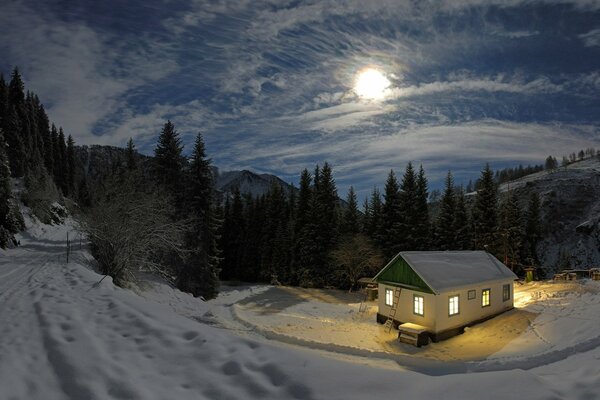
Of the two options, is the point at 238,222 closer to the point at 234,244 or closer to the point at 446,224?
the point at 234,244

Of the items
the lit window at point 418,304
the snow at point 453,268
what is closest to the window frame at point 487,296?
the snow at point 453,268

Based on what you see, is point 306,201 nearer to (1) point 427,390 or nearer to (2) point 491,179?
(2) point 491,179

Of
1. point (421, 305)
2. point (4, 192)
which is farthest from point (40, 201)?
point (421, 305)

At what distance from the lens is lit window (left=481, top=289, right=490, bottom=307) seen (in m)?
23.6

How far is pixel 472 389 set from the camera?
13.3 ft

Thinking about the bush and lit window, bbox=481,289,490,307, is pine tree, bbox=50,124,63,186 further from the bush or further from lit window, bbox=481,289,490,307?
lit window, bbox=481,289,490,307

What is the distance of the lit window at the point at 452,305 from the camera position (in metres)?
21.3

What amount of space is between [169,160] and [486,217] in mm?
35970

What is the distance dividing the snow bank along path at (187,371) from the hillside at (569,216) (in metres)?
73.9

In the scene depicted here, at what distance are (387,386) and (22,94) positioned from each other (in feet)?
277

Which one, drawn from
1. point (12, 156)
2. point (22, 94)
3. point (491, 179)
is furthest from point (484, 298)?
point (22, 94)

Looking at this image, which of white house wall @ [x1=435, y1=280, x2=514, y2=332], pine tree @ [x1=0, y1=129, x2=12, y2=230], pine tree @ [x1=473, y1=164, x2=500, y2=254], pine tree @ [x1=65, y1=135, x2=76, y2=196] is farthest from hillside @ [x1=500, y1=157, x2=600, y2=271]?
pine tree @ [x1=65, y1=135, x2=76, y2=196]

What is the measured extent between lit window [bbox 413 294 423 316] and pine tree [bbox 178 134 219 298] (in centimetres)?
1821

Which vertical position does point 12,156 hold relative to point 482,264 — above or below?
above
